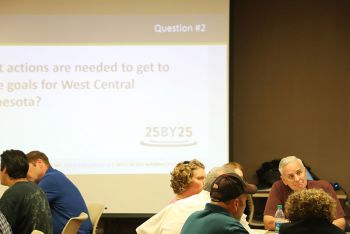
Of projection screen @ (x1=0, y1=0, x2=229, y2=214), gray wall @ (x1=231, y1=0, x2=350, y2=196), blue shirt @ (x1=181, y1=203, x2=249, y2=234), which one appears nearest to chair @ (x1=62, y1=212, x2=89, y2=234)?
blue shirt @ (x1=181, y1=203, x2=249, y2=234)

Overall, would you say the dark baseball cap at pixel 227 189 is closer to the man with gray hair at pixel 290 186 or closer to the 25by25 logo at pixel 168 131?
the man with gray hair at pixel 290 186

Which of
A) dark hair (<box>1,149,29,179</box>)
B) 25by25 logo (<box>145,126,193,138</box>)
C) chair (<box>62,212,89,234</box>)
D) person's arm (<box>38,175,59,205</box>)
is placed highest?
25by25 logo (<box>145,126,193,138</box>)

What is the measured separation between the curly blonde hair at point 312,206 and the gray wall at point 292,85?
151 inches

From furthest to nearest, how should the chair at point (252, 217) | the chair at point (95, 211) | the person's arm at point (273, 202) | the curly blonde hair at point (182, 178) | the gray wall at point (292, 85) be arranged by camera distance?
the gray wall at point (292, 85), the chair at point (252, 217), the chair at point (95, 211), the person's arm at point (273, 202), the curly blonde hair at point (182, 178)

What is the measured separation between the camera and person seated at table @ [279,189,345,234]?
2736 millimetres

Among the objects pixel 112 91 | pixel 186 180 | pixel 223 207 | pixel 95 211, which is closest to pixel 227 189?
pixel 223 207

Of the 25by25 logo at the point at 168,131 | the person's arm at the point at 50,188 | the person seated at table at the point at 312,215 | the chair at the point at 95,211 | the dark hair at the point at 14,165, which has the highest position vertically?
the 25by25 logo at the point at 168,131

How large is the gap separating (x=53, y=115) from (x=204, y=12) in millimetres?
1835

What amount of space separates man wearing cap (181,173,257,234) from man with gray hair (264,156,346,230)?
184 cm

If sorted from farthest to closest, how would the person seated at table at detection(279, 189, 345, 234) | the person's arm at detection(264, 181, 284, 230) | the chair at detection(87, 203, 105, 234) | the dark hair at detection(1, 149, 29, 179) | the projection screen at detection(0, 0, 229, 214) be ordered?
the projection screen at detection(0, 0, 229, 214) → the chair at detection(87, 203, 105, 234) → the person's arm at detection(264, 181, 284, 230) → the dark hair at detection(1, 149, 29, 179) → the person seated at table at detection(279, 189, 345, 234)

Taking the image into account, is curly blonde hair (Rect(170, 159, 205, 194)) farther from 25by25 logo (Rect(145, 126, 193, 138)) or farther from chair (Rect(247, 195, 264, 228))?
25by25 logo (Rect(145, 126, 193, 138))

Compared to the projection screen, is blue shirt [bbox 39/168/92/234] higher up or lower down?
lower down

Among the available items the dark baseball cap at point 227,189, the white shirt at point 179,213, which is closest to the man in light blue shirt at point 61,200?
the white shirt at point 179,213

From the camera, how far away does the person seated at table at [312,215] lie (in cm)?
274
